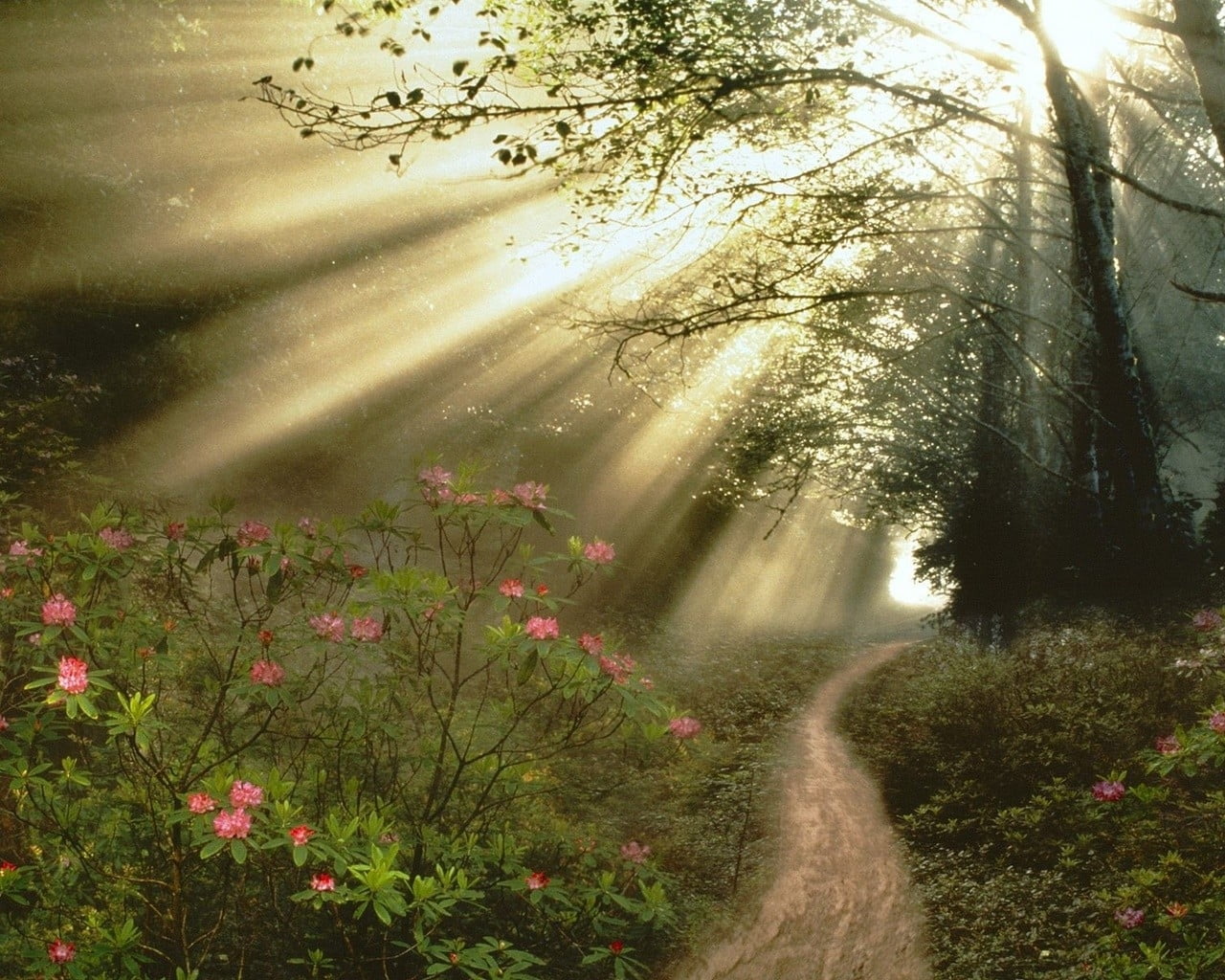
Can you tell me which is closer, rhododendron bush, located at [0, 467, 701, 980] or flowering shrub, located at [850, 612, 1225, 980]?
rhododendron bush, located at [0, 467, 701, 980]

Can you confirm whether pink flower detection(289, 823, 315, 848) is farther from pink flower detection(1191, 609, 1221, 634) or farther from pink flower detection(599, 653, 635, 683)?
pink flower detection(1191, 609, 1221, 634)

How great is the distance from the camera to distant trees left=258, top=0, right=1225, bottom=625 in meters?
6.78

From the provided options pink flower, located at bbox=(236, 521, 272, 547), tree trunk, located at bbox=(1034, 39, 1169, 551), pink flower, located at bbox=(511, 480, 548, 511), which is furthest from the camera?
tree trunk, located at bbox=(1034, 39, 1169, 551)

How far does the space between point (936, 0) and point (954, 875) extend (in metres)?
8.13

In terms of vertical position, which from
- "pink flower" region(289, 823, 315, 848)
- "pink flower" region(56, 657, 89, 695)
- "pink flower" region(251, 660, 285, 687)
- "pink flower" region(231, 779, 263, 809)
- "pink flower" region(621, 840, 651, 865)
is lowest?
"pink flower" region(621, 840, 651, 865)

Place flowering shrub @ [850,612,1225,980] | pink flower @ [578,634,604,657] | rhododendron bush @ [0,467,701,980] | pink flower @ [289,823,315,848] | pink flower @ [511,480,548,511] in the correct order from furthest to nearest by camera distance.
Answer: flowering shrub @ [850,612,1225,980] < pink flower @ [511,480,548,511] < pink flower @ [578,634,604,657] < rhododendron bush @ [0,467,701,980] < pink flower @ [289,823,315,848]

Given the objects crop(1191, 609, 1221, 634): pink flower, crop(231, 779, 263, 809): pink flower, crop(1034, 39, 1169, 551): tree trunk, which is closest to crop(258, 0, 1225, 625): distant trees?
crop(1034, 39, 1169, 551): tree trunk

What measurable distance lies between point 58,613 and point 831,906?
6.09 meters

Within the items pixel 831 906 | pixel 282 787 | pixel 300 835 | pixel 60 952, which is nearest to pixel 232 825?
pixel 300 835

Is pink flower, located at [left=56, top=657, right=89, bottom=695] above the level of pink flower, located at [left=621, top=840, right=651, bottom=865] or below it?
above

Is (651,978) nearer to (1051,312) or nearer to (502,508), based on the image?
(502,508)

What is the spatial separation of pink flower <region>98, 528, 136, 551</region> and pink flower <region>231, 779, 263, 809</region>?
1389 millimetres

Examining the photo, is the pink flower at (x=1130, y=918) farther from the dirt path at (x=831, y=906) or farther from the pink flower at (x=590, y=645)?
the pink flower at (x=590, y=645)

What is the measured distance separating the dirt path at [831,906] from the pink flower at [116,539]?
439 centimetres
